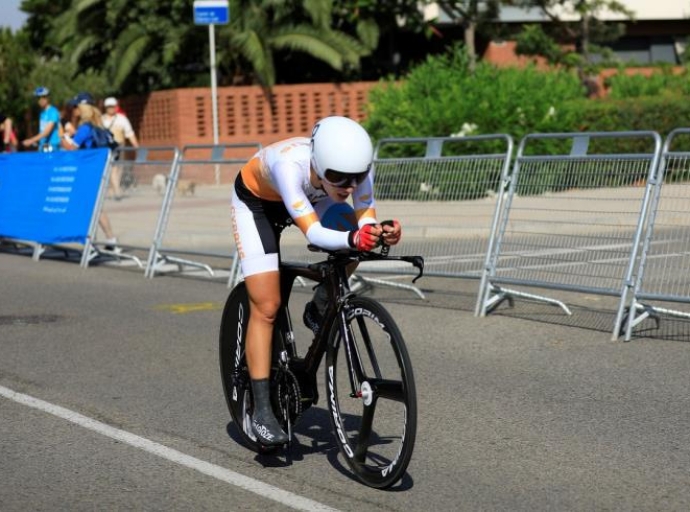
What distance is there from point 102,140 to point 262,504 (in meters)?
12.7

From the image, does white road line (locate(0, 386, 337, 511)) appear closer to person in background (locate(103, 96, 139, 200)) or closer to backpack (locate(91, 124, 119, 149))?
backpack (locate(91, 124, 119, 149))

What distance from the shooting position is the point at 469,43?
3353cm

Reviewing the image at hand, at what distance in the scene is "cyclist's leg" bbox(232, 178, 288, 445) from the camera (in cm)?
632

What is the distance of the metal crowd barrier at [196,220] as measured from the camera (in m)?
14.7

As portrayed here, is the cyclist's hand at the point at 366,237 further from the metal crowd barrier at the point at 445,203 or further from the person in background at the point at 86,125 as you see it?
the person in background at the point at 86,125

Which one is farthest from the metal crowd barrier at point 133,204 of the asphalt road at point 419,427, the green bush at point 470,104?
the green bush at point 470,104

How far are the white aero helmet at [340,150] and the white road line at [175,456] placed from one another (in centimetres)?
136

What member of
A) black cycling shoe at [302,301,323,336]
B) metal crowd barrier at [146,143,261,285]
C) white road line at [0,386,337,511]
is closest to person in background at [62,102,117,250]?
metal crowd barrier at [146,143,261,285]

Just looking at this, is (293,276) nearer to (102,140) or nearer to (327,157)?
(327,157)

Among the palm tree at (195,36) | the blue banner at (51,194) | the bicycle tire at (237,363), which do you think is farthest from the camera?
the palm tree at (195,36)

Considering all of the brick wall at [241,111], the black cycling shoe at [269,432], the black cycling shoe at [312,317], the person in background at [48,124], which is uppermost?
the black cycling shoe at [312,317]

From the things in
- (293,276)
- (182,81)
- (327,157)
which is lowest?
(182,81)

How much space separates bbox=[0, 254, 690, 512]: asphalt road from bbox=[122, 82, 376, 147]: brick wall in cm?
2068

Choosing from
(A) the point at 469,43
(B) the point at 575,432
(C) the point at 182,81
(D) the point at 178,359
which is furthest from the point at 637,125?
(B) the point at 575,432
